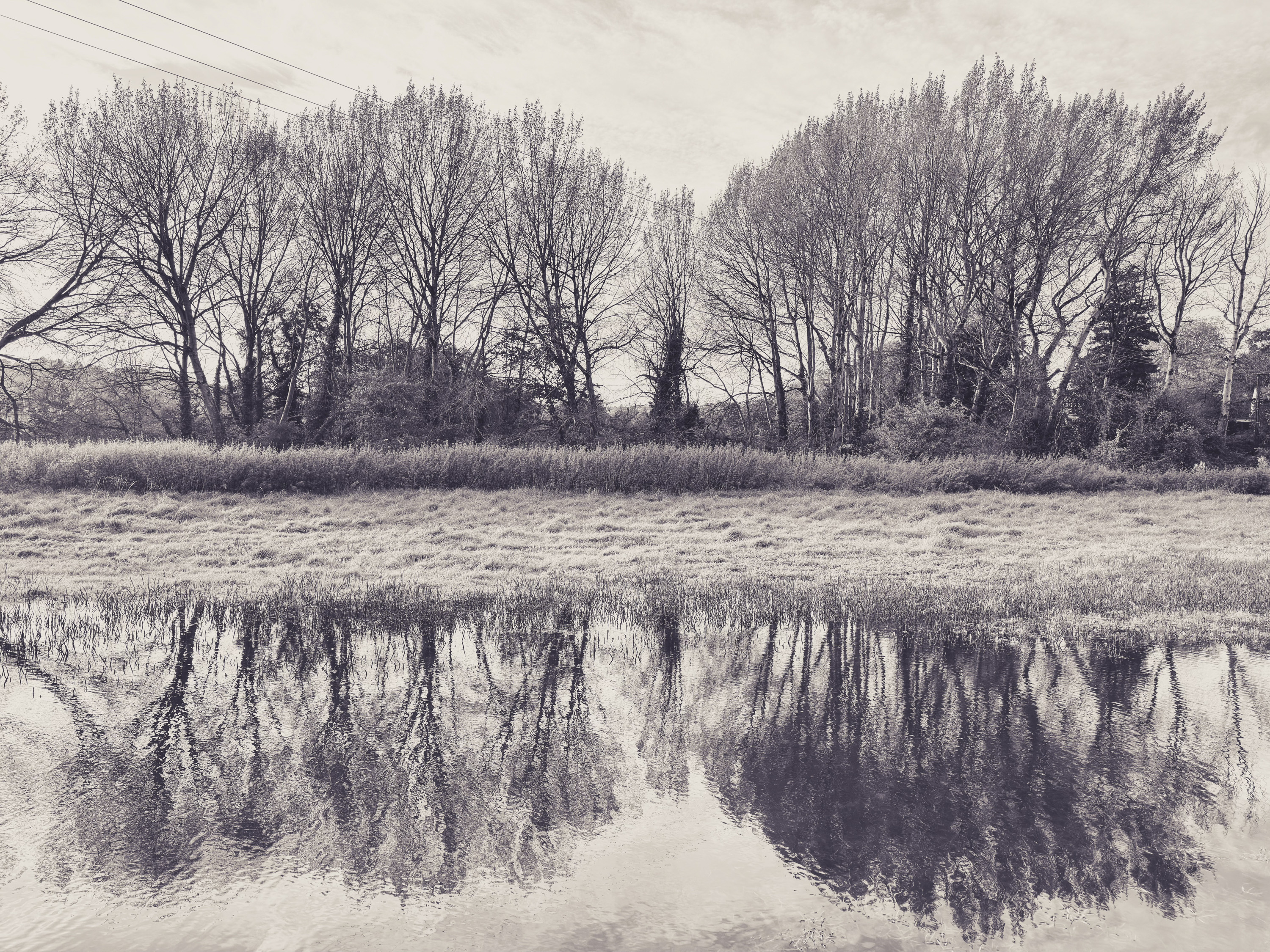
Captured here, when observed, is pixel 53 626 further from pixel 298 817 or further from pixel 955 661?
pixel 955 661

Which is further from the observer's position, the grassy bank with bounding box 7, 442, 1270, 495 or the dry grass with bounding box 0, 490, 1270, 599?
the grassy bank with bounding box 7, 442, 1270, 495

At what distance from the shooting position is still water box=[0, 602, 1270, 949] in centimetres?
290

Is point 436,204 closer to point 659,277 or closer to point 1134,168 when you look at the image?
point 659,277

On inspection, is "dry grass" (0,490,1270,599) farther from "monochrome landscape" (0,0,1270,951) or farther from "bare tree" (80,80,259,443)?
"bare tree" (80,80,259,443)

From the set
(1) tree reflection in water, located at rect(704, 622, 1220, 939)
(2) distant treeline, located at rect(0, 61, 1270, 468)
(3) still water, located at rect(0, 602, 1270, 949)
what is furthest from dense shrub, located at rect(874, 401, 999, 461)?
(1) tree reflection in water, located at rect(704, 622, 1220, 939)

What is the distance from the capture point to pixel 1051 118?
24938 mm

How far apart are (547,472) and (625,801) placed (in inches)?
687

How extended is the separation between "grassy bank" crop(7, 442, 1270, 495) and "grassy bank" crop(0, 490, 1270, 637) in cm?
103

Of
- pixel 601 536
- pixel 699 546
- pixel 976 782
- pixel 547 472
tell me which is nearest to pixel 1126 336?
pixel 547 472

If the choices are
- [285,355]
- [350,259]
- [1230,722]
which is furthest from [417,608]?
[285,355]

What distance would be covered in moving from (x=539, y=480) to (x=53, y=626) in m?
14.0

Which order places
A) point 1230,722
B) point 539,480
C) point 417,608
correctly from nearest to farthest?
point 1230,722 → point 417,608 → point 539,480

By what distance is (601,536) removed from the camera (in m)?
14.5

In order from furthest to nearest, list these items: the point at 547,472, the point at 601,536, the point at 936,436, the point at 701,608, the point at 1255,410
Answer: the point at 1255,410
the point at 936,436
the point at 547,472
the point at 601,536
the point at 701,608
